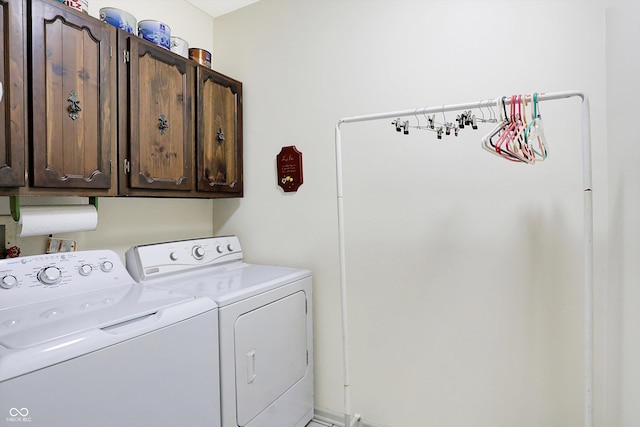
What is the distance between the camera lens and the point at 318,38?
2105mm

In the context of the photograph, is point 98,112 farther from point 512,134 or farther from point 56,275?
point 512,134

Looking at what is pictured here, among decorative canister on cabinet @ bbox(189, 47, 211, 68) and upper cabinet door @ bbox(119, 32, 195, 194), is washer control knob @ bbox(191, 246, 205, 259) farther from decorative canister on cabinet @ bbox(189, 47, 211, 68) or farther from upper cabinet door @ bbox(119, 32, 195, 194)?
decorative canister on cabinet @ bbox(189, 47, 211, 68)

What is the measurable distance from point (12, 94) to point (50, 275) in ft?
2.23

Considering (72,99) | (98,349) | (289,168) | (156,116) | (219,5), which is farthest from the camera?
(219,5)

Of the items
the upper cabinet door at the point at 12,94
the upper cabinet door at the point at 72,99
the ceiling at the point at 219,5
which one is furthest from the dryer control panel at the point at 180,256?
the ceiling at the point at 219,5

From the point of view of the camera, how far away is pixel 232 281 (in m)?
1.81

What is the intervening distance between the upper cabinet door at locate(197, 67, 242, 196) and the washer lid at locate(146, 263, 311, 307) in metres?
0.48

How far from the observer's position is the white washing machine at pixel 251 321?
1520 mm

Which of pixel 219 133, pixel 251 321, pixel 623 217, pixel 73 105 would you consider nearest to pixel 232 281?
pixel 251 321

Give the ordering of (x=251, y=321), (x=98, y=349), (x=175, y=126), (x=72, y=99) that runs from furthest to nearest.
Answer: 1. (x=175, y=126)
2. (x=251, y=321)
3. (x=72, y=99)
4. (x=98, y=349)

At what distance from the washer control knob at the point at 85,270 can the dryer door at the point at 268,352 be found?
0.68m

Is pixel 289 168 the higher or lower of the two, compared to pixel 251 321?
higher

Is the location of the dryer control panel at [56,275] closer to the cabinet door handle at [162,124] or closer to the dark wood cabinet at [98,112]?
the dark wood cabinet at [98,112]

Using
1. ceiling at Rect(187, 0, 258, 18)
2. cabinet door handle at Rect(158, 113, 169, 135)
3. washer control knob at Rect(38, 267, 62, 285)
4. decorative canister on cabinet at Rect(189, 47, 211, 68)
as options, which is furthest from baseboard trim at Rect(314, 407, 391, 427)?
ceiling at Rect(187, 0, 258, 18)
